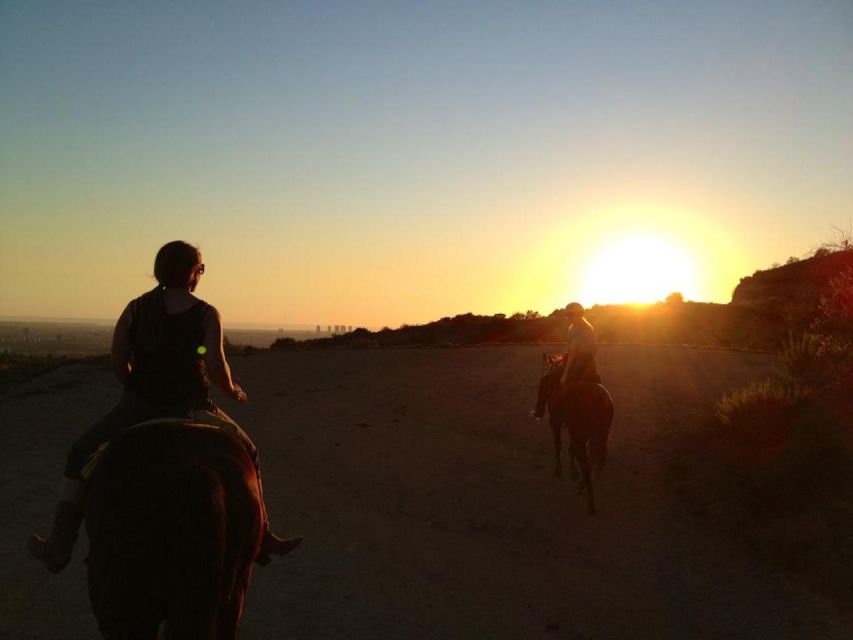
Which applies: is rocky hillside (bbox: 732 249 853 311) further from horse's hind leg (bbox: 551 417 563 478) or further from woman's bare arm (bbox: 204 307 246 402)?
woman's bare arm (bbox: 204 307 246 402)

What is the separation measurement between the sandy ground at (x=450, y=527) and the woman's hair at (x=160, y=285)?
121 inches

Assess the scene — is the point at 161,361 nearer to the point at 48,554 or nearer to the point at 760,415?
the point at 48,554

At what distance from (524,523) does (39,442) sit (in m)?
8.86

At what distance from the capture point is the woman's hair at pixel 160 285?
453cm

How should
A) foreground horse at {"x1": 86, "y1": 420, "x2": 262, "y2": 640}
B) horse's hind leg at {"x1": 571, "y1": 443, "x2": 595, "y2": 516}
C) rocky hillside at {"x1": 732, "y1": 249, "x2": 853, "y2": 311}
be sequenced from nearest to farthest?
foreground horse at {"x1": 86, "y1": 420, "x2": 262, "y2": 640}
horse's hind leg at {"x1": 571, "y1": 443, "x2": 595, "y2": 516}
rocky hillside at {"x1": 732, "y1": 249, "x2": 853, "y2": 311}

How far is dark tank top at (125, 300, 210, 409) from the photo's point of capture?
454 centimetres

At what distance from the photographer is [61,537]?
174 inches

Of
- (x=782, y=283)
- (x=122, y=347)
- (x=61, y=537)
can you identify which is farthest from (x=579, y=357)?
(x=782, y=283)

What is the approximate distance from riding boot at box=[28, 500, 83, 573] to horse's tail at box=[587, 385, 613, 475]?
23.7ft

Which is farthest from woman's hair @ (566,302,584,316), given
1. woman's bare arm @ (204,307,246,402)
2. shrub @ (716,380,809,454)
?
woman's bare arm @ (204,307,246,402)

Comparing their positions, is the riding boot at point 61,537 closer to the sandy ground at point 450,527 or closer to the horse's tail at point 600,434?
the sandy ground at point 450,527

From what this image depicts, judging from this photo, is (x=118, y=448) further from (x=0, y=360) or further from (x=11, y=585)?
(x=0, y=360)

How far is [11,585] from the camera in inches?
274

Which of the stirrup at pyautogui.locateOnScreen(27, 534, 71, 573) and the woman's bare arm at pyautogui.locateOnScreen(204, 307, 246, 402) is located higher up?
the woman's bare arm at pyautogui.locateOnScreen(204, 307, 246, 402)
